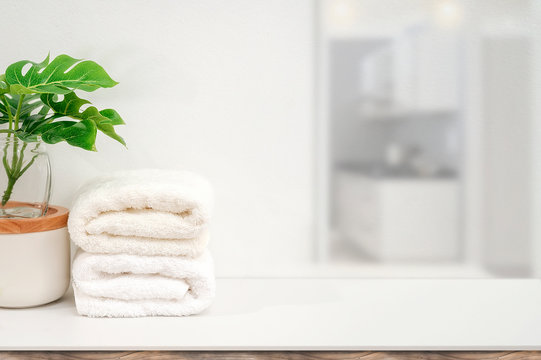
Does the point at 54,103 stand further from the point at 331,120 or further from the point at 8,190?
the point at 331,120

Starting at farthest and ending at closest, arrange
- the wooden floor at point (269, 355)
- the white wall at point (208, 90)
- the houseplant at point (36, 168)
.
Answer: the white wall at point (208, 90)
the houseplant at point (36, 168)
the wooden floor at point (269, 355)

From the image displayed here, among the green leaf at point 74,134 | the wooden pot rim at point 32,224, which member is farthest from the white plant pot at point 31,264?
the green leaf at point 74,134

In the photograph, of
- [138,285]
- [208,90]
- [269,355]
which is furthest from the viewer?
[208,90]

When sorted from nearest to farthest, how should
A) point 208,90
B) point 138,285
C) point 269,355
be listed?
1. point 269,355
2. point 138,285
3. point 208,90

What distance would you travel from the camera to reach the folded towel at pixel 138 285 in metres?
0.83

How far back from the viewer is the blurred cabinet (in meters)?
1.10

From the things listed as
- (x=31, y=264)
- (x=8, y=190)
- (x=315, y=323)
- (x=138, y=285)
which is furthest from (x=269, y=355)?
(x=8, y=190)

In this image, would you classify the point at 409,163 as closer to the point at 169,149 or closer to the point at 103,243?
the point at 169,149

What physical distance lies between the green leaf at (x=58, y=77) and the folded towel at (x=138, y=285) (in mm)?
289

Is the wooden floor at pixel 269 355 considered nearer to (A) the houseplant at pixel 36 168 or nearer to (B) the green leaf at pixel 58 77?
(A) the houseplant at pixel 36 168

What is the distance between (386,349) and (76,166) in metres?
0.75

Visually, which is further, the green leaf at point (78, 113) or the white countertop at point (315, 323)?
the green leaf at point (78, 113)

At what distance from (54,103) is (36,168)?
0.12 meters

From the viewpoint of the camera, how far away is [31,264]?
2.81 ft
